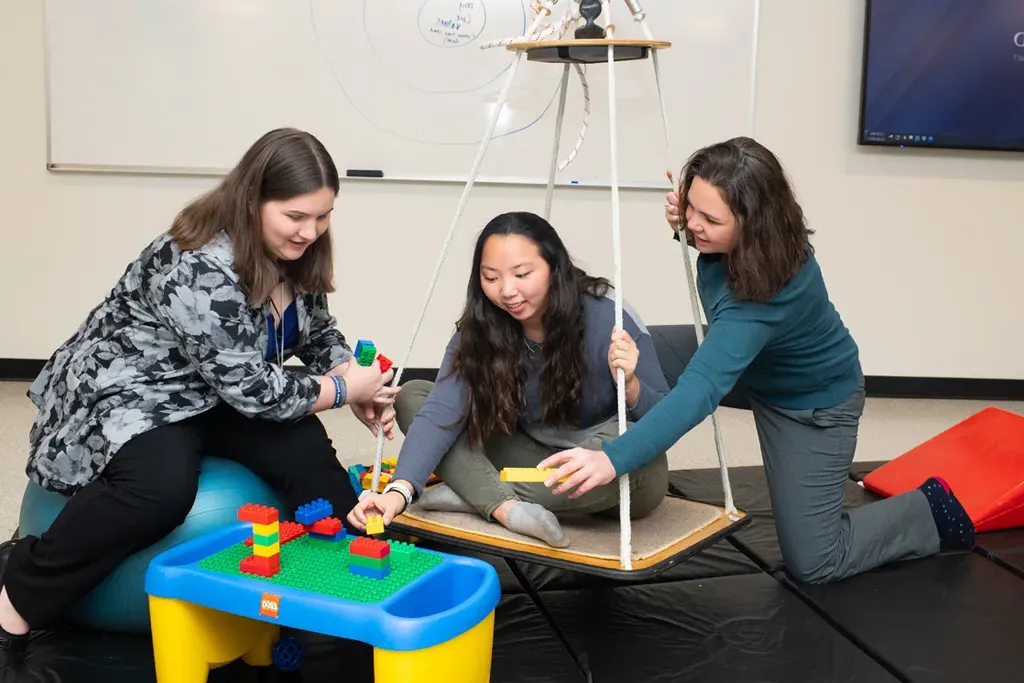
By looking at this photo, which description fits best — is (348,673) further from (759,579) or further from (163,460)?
(759,579)

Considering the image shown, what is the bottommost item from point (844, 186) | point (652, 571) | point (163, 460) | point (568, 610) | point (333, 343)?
point (568, 610)

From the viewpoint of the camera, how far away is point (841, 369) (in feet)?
6.93

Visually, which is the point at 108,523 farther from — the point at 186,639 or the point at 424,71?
the point at 424,71

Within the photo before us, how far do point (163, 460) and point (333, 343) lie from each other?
0.51m

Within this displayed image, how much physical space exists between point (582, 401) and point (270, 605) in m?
0.78

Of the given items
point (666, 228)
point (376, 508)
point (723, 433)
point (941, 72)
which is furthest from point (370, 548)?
point (941, 72)

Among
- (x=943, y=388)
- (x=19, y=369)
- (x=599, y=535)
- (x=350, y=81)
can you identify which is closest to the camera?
(x=599, y=535)

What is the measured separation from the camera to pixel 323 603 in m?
1.44

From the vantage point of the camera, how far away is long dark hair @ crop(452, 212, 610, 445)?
6.29ft

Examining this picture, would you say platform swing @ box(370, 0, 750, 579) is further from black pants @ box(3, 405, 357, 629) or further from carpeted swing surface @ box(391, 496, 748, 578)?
black pants @ box(3, 405, 357, 629)

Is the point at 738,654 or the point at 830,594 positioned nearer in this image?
the point at 738,654

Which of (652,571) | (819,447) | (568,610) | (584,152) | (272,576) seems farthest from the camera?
(584,152)

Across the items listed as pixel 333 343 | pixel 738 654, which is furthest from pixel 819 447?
pixel 333 343

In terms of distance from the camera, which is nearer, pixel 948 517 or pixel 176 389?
pixel 176 389
